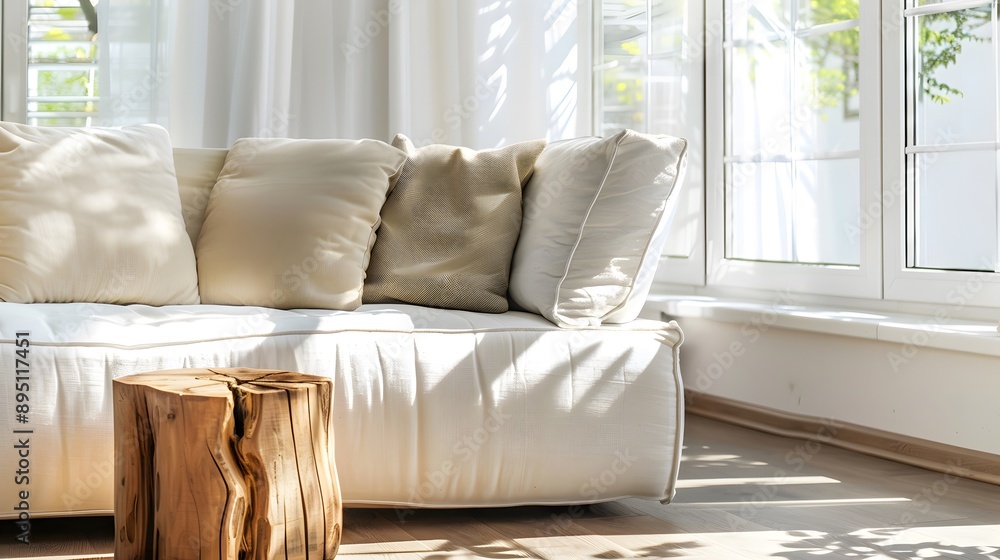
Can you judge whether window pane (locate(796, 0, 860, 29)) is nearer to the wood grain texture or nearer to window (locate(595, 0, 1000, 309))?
window (locate(595, 0, 1000, 309))

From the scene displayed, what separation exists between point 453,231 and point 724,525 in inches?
38.2

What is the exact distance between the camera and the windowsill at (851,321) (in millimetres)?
2426

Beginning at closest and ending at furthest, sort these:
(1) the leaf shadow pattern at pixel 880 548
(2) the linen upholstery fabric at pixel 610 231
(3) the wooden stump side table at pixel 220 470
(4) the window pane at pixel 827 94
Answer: (3) the wooden stump side table at pixel 220 470 < (1) the leaf shadow pattern at pixel 880 548 < (2) the linen upholstery fabric at pixel 610 231 < (4) the window pane at pixel 827 94

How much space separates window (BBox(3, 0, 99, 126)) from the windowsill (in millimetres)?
2181

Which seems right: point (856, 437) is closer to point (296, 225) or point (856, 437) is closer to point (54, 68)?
point (296, 225)

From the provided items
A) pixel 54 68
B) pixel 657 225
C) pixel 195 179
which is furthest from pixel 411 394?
pixel 54 68

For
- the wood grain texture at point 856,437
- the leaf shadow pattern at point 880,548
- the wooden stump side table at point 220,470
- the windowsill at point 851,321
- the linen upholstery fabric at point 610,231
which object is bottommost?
the leaf shadow pattern at point 880,548

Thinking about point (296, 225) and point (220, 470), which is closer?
point (220, 470)

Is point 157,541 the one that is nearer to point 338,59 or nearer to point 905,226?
point 905,226

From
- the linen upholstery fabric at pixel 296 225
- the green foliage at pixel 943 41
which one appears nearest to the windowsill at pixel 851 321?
the green foliage at pixel 943 41

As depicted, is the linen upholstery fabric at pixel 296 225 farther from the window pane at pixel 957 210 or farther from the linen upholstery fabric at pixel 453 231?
the window pane at pixel 957 210

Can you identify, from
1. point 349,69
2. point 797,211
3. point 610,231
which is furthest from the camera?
point 349,69

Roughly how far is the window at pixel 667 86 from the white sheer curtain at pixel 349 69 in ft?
0.47

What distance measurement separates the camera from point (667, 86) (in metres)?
3.58
